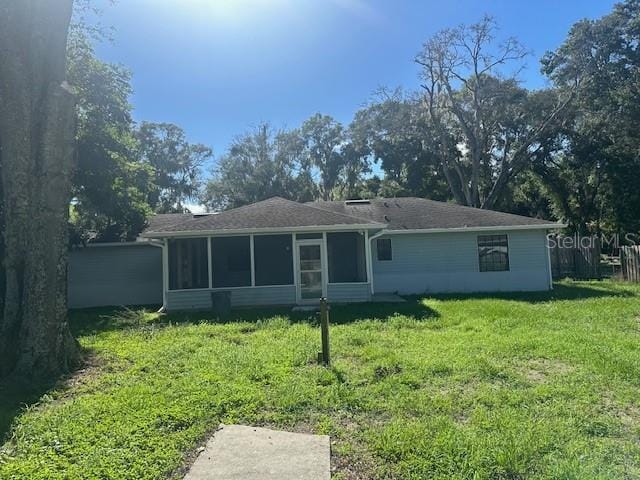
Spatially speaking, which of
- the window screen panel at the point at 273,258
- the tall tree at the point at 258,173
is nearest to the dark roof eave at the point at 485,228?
the window screen panel at the point at 273,258

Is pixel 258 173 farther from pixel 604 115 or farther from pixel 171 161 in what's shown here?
pixel 604 115

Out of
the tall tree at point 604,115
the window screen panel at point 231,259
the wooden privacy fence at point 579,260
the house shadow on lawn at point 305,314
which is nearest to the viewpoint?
the house shadow on lawn at point 305,314

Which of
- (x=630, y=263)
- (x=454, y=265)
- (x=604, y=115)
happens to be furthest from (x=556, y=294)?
(x=604, y=115)

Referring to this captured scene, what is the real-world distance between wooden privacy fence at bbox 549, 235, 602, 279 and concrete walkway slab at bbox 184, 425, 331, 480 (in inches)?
764

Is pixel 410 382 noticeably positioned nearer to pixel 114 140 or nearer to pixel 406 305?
pixel 406 305

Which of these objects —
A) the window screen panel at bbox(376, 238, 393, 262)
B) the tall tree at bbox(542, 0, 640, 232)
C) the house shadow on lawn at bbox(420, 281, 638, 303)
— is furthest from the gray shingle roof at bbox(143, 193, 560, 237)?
the tall tree at bbox(542, 0, 640, 232)

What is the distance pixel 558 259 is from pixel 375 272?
1004 cm

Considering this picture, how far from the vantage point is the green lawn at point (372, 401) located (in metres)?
3.65

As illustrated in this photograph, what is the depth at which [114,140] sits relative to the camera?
15.3 m

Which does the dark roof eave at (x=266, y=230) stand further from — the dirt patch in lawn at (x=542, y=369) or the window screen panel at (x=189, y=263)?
the dirt patch in lawn at (x=542, y=369)

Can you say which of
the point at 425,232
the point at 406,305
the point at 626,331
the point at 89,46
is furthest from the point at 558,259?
the point at 89,46

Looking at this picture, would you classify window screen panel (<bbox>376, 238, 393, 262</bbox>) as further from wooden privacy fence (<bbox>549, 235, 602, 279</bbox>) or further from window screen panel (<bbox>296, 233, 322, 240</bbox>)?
wooden privacy fence (<bbox>549, 235, 602, 279</bbox>)

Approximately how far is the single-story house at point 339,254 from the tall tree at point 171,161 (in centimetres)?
2687

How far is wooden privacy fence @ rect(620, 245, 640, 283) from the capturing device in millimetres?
17047
